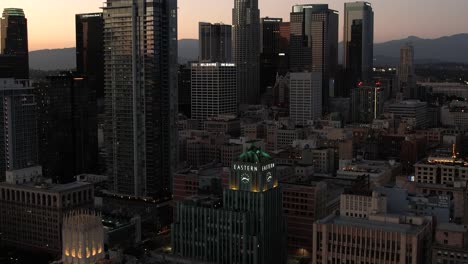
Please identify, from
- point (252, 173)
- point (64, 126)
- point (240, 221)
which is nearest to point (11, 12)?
point (64, 126)

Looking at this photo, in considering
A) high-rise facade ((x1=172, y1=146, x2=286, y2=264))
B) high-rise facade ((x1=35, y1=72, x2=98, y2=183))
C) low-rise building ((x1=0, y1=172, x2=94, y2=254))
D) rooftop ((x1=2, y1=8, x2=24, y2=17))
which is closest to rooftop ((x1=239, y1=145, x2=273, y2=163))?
high-rise facade ((x1=172, y1=146, x2=286, y2=264))

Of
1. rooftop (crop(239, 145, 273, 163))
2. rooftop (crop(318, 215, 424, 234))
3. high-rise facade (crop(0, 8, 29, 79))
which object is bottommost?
rooftop (crop(318, 215, 424, 234))

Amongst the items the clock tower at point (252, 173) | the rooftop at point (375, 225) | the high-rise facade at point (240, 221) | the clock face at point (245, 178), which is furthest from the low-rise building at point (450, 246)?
the clock face at point (245, 178)

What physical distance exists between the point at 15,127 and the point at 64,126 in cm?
2582

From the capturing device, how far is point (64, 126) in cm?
14738

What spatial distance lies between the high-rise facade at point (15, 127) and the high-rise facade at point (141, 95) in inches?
620

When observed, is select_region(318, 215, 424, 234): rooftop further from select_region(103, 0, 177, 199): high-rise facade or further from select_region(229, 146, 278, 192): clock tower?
select_region(103, 0, 177, 199): high-rise facade

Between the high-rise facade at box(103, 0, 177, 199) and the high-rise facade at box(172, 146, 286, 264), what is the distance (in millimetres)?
45828

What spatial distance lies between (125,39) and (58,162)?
37285 mm

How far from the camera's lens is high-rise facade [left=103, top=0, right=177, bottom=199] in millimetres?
123625

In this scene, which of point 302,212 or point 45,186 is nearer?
point 302,212

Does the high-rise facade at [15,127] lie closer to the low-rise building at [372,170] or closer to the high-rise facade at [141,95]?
the high-rise facade at [141,95]

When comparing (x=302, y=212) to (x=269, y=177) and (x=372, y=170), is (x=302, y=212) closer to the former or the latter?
(x=269, y=177)

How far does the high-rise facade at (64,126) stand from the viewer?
146 metres
